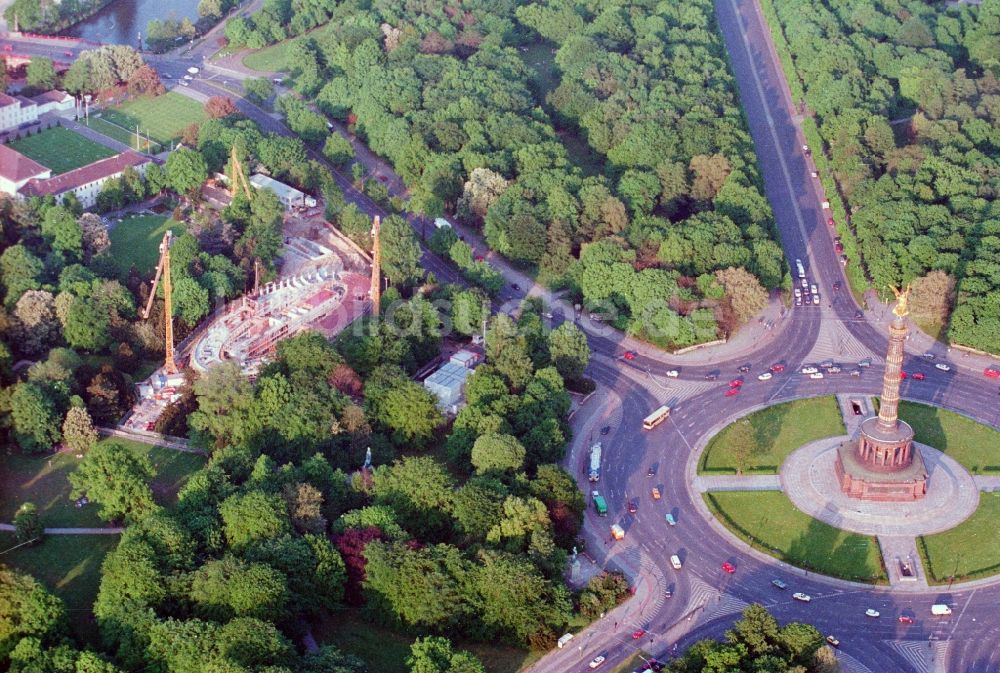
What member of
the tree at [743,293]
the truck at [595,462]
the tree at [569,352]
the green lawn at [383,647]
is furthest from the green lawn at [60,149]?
the green lawn at [383,647]

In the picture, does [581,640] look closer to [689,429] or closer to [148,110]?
[689,429]

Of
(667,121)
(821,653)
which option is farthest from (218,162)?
(821,653)

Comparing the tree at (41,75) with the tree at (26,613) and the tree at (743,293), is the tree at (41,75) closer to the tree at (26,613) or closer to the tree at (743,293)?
the tree at (743,293)

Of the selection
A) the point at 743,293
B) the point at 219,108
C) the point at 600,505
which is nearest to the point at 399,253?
the point at 743,293

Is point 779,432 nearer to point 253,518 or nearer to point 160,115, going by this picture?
point 253,518

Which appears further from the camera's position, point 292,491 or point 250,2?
point 250,2

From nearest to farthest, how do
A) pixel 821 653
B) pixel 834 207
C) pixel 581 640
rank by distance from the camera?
pixel 821 653 < pixel 581 640 < pixel 834 207

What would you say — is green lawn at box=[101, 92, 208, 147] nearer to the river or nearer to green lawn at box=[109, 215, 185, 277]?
green lawn at box=[109, 215, 185, 277]
